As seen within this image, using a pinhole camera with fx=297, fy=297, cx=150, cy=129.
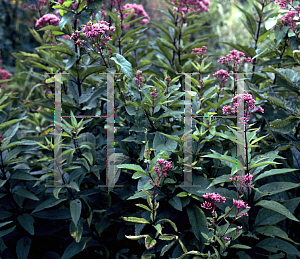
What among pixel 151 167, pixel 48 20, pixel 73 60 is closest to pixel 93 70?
pixel 73 60

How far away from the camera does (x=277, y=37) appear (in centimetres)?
172

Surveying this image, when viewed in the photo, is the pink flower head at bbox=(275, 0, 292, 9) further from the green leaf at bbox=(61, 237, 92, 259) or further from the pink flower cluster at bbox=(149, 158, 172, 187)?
the green leaf at bbox=(61, 237, 92, 259)

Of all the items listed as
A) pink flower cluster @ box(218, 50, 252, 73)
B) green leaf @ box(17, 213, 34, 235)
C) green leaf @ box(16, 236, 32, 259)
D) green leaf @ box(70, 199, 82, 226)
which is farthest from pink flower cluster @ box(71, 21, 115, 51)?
green leaf @ box(16, 236, 32, 259)

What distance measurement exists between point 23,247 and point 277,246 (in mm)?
1263

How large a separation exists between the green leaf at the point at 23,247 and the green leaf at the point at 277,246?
116 centimetres

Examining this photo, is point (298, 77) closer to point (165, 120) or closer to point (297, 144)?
point (297, 144)

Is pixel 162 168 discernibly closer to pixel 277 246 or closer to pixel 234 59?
pixel 277 246

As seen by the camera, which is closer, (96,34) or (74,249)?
(96,34)

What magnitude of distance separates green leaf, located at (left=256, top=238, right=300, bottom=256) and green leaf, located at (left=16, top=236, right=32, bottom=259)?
1.16 m

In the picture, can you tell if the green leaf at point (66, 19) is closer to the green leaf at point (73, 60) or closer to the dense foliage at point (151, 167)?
the dense foliage at point (151, 167)

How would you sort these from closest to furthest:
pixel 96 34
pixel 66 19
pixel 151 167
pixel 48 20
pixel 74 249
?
1. pixel 151 167
2. pixel 96 34
3. pixel 74 249
4. pixel 66 19
5. pixel 48 20

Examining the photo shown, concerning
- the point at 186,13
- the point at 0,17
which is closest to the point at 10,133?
the point at 186,13

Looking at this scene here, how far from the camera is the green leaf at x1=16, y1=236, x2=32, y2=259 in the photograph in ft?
5.04

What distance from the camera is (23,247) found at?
5.16ft
